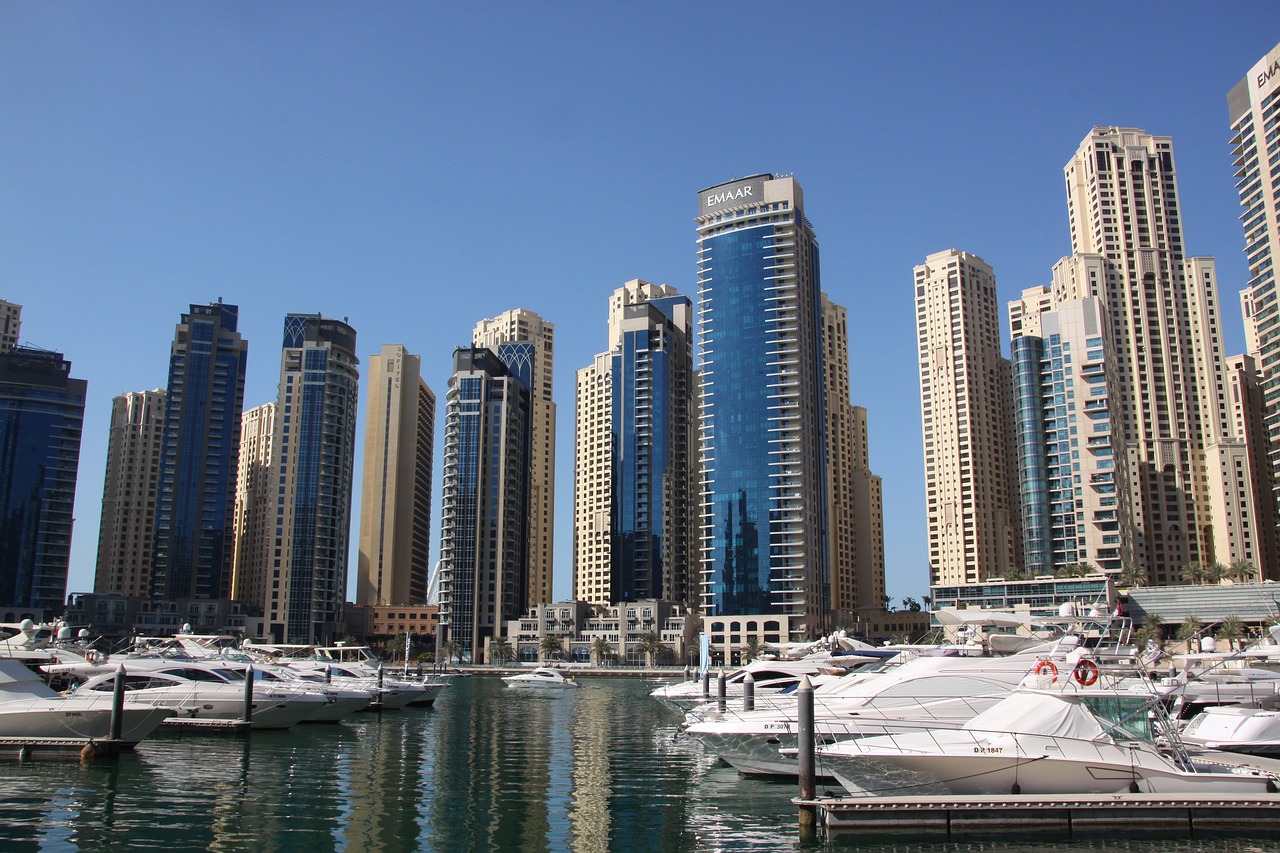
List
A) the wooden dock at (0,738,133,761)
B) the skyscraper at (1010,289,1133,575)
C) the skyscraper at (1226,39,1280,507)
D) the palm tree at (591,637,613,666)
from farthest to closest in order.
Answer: the palm tree at (591,637,613,666), the skyscraper at (1010,289,1133,575), the skyscraper at (1226,39,1280,507), the wooden dock at (0,738,133,761)

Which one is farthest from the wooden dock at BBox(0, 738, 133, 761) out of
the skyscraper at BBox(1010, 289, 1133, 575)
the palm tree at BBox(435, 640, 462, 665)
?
the skyscraper at BBox(1010, 289, 1133, 575)

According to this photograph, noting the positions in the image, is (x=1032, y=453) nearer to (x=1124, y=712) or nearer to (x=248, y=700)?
(x=248, y=700)

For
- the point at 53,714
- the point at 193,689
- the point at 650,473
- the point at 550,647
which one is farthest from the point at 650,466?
the point at 53,714

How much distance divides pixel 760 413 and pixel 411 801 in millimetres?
132835

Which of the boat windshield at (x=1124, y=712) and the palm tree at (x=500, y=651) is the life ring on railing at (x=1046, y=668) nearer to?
the boat windshield at (x=1124, y=712)

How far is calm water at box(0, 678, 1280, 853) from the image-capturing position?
23.2 meters

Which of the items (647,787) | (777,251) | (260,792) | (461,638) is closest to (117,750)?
(260,792)

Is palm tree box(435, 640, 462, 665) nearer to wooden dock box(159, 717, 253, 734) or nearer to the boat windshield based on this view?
wooden dock box(159, 717, 253, 734)

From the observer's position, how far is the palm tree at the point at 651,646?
568 feet

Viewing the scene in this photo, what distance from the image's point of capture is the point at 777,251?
528 ft

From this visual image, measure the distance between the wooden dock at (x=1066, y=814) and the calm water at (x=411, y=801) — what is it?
39cm

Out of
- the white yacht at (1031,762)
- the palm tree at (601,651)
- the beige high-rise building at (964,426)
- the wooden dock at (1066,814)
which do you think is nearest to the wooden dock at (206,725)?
the white yacht at (1031,762)

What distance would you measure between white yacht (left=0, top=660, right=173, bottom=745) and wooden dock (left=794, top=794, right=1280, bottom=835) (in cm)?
2588

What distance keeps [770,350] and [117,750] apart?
13152 centimetres
